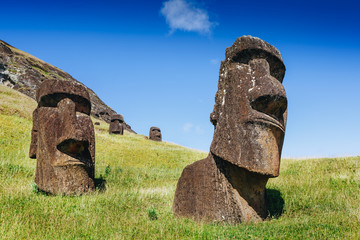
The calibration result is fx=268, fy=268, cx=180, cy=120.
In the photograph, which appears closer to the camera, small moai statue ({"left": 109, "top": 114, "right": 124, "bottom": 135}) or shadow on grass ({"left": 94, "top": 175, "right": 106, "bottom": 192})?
shadow on grass ({"left": 94, "top": 175, "right": 106, "bottom": 192})

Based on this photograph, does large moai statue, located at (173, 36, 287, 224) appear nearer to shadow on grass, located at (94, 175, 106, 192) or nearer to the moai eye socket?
the moai eye socket

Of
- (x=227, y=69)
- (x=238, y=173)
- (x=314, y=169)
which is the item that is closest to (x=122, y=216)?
(x=238, y=173)

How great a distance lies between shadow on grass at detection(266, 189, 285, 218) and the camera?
19.2 ft

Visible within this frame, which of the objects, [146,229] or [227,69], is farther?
[227,69]

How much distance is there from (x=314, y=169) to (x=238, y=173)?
6.07m

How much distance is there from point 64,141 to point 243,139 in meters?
4.65

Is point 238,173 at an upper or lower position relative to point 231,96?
lower

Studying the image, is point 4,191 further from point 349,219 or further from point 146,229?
point 349,219

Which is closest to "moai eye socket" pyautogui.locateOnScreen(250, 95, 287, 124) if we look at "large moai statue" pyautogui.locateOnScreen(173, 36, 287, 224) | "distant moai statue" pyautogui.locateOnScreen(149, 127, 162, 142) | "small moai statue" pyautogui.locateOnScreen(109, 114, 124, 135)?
"large moai statue" pyautogui.locateOnScreen(173, 36, 287, 224)

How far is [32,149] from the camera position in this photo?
8.23 metres

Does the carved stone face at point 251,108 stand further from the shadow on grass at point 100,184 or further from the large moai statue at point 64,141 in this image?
the shadow on grass at point 100,184

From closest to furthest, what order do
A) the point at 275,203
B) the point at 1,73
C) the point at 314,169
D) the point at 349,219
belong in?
the point at 349,219 < the point at 275,203 < the point at 314,169 < the point at 1,73

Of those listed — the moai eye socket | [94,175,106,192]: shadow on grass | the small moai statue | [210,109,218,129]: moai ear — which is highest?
the small moai statue

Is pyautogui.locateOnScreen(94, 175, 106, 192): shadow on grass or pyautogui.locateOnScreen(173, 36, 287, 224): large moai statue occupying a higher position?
pyautogui.locateOnScreen(173, 36, 287, 224): large moai statue
